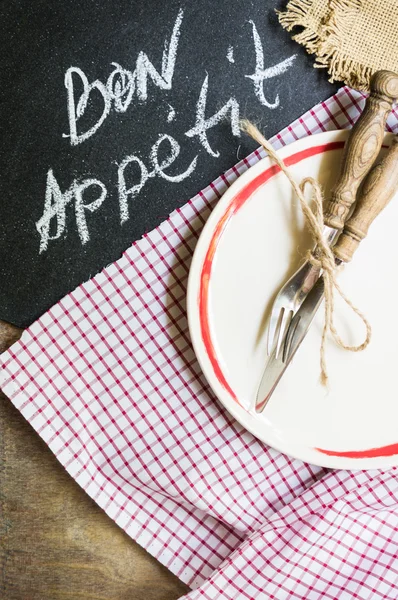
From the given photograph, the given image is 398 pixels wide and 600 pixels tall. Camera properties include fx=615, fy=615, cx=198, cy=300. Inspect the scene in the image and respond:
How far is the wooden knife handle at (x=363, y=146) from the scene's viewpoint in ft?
1.88

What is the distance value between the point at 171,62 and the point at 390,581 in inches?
23.9

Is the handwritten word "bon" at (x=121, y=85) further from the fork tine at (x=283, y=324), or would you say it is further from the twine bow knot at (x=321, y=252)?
the fork tine at (x=283, y=324)

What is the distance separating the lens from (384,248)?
63 cm

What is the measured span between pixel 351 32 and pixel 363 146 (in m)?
0.15

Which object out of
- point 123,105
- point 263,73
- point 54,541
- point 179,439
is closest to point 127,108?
point 123,105

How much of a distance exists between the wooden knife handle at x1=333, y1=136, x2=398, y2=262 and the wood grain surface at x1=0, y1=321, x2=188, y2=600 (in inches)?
16.2

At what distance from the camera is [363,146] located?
57cm

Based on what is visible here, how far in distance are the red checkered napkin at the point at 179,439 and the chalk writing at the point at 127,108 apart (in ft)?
0.16

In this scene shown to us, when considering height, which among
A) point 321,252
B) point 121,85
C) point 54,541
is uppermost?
point 121,85

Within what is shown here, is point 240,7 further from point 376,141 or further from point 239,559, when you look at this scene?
point 239,559

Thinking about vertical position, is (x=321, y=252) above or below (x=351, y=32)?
below

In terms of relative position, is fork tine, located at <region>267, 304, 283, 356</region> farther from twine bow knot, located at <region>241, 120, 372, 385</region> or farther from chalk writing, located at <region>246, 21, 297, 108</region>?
chalk writing, located at <region>246, 21, 297, 108</region>

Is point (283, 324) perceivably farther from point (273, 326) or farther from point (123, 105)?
point (123, 105)

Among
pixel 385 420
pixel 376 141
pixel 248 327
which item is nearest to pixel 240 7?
pixel 376 141
